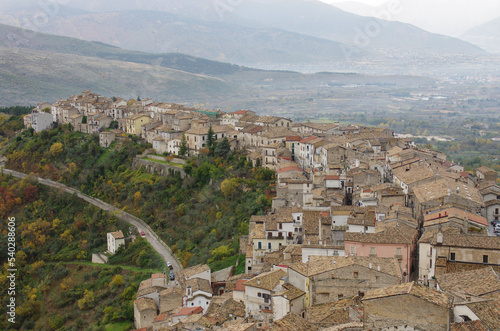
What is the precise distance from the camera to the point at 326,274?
61.9 feet

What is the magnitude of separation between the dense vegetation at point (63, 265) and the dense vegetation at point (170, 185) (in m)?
2.62

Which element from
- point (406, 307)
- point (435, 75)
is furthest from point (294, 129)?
point (435, 75)

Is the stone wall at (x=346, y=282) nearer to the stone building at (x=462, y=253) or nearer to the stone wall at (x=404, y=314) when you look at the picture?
the stone building at (x=462, y=253)

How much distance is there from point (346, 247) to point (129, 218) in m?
27.4

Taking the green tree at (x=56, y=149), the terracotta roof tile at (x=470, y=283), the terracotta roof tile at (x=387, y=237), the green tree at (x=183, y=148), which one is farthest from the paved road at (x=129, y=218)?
the terracotta roof tile at (x=470, y=283)

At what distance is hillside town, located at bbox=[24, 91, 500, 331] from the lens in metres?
15.1

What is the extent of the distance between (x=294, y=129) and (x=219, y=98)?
119 m

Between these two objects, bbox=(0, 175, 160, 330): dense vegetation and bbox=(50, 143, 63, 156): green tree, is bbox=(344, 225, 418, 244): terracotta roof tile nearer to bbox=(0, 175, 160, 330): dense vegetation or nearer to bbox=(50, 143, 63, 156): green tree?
bbox=(0, 175, 160, 330): dense vegetation

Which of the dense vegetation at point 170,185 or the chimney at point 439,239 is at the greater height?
the chimney at point 439,239

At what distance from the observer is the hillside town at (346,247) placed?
15070 millimetres

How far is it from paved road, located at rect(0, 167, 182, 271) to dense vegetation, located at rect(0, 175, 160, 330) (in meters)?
0.71

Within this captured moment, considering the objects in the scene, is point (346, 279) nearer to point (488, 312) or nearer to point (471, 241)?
point (471, 241)

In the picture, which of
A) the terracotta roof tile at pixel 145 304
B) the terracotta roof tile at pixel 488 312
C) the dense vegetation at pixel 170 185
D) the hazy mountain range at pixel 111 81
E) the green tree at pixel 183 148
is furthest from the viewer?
the hazy mountain range at pixel 111 81

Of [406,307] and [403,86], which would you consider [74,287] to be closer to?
[406,307]
